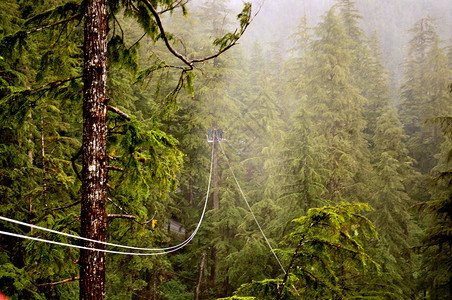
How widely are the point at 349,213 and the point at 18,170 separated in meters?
7.15

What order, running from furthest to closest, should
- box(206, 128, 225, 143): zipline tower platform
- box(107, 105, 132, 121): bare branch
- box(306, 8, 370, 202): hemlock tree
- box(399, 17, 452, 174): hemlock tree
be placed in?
box(399, 17, 452, 174): hemlock tree < box(206, 128, 225, 143): zipline tower platform < box(306, 8, 370, 202): hemlock tree < box(107, 105, 132, 121): bare branch

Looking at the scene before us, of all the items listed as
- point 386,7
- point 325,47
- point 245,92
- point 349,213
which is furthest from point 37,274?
point 386,7

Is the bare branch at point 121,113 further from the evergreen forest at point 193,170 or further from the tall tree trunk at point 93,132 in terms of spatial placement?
the tall tree trunk at point 93,132

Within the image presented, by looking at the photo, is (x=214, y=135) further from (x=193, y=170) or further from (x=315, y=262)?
(x=315, y=262)

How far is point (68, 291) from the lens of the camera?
21.9ft

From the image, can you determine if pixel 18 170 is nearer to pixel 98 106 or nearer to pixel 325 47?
pixel 98 106

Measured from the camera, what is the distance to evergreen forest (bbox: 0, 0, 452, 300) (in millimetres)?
3330

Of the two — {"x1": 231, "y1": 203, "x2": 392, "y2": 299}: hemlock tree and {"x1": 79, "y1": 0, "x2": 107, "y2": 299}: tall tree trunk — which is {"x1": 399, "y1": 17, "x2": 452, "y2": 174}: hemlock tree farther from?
{"x1": 79, "y1": 0, "x2": 107, "y2": 299}: tall tree trunk

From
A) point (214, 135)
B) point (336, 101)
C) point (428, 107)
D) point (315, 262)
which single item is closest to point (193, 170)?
point (214, 135)

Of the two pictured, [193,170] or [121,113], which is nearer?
[121,113]

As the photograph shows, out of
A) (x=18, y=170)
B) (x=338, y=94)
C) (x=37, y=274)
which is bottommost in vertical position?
(x=37, y=274)

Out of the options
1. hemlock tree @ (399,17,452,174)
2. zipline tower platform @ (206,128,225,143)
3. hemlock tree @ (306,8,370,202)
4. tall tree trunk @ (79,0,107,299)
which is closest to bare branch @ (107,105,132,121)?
tall tree trunk @ (79,0,107,299)

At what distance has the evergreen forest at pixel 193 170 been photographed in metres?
3.33

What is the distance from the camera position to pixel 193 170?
17375 millimetres
